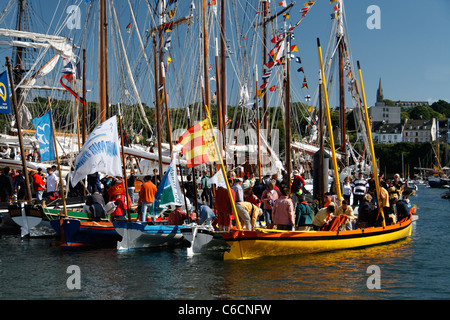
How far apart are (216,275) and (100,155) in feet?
19.3

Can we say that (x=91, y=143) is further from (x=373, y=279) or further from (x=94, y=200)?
(x=373, y=279)

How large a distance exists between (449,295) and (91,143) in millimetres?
11966

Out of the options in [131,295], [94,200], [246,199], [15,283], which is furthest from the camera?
[94,200]

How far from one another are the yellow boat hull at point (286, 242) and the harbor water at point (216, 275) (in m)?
0.26

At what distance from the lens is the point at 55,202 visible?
84.3ft

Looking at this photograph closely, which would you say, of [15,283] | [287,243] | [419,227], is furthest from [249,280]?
[419,227]

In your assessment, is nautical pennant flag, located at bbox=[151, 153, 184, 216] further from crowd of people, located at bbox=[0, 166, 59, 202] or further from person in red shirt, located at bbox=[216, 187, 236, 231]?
crowd of people, located at bbox=[0, 166, 59, 202]

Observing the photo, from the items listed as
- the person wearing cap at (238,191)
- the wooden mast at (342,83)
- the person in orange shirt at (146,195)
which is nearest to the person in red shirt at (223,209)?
the person wearing cap at (238,191)

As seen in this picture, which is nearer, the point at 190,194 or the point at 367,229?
the point at 367,229

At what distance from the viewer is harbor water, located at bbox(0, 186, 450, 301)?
14242mm

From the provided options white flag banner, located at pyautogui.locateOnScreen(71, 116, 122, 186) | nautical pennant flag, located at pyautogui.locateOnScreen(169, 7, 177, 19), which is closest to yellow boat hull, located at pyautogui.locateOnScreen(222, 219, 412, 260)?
white flag banner, located at pyautogui.locateOnScreen(71, 116, 122, 186)

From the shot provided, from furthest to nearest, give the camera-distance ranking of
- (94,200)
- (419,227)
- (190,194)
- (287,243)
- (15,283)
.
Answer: (419,227), (190,194), (94,200), (287,243), (15,283)

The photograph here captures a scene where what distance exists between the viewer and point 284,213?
61.9 ft

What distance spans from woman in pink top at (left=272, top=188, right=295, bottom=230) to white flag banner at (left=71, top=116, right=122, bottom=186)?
543 cm
